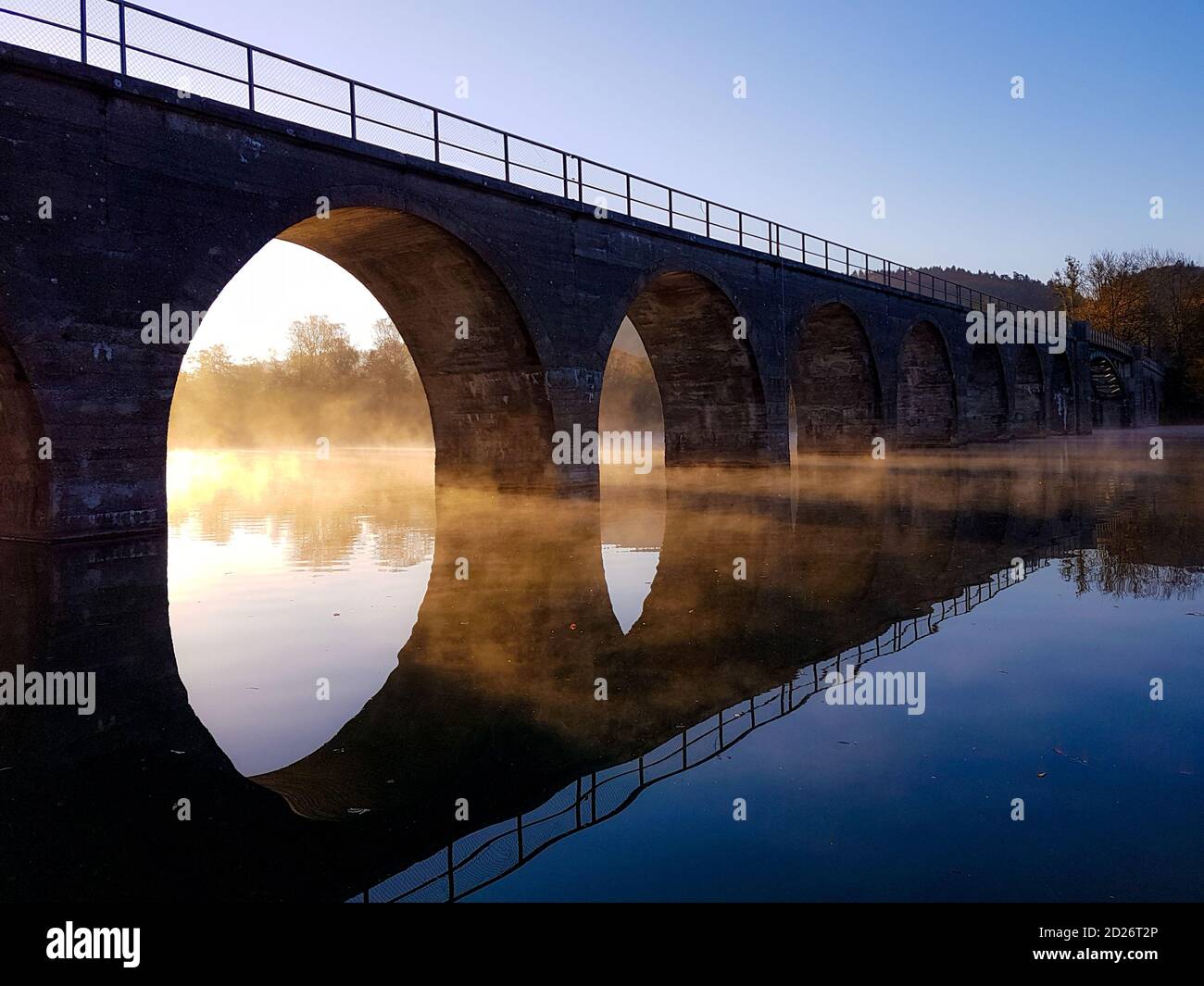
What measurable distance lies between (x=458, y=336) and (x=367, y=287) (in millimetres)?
2134

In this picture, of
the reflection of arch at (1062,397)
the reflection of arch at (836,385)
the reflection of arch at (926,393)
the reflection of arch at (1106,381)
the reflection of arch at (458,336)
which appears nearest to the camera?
the reflection of arch at (458,336)

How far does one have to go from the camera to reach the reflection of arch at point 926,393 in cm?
3781

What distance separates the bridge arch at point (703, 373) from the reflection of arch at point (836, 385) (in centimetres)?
622

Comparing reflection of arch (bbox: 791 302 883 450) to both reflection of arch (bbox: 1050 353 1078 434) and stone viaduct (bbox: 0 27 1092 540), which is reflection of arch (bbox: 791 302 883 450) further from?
reflection of arch (bbox: 1050 353 1078 434)

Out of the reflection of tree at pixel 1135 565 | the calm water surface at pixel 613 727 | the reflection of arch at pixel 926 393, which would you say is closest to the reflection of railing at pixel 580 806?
the calm water surface at pixel 613 727

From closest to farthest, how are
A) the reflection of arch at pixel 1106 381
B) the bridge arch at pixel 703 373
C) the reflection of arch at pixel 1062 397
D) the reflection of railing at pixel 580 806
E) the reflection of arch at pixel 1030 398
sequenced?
the reflection of railing at pixel 580 806 → the bridge arch at pixel 703 373 → the reflection of arch at pixel 1030 398 → the reflection of arch at pixel 1062 397 → the reflection of arch at pixel 1106 381

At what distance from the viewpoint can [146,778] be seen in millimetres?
3789

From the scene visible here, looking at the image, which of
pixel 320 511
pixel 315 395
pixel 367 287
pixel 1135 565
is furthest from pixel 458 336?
pixel 315 395

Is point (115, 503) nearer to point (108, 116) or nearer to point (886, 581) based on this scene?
point (108, 116)

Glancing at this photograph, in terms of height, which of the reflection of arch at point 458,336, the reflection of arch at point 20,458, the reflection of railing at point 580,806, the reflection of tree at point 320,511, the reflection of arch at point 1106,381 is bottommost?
the reflection of railing at point 580,806

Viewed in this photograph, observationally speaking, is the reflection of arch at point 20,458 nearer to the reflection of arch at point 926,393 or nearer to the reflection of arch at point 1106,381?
the reflection of arch at point 926,393

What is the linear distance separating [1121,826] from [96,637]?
635cm

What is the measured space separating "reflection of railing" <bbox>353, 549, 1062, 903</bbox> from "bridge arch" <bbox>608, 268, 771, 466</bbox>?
61.2ft

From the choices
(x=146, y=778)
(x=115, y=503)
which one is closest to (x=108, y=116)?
(x=115, y=503)
